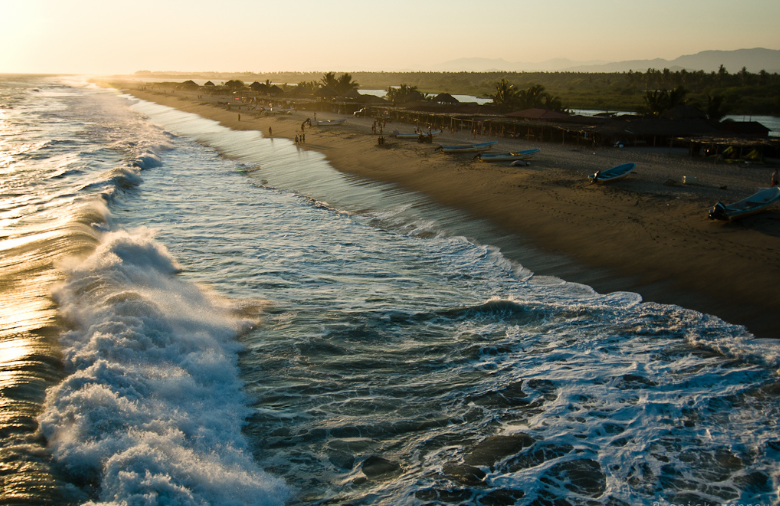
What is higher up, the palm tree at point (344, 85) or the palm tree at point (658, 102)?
the palm tree at point (344, 85)

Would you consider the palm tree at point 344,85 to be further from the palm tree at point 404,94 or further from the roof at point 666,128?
the roof at point 666,128

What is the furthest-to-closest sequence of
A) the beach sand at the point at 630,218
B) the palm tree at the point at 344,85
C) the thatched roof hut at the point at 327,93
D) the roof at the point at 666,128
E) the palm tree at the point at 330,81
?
the palm tree at the point at 330,81 → the palm tree at the point at 344,85 → the thatched roof hut at the point at 327,93 → the roof at the point at 666,128 → the beach sand at the point at 630,218

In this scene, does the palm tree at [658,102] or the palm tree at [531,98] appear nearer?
the palm tree at [658,102]

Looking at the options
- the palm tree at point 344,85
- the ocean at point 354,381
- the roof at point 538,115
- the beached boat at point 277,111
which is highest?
the palm tree at point 344,85

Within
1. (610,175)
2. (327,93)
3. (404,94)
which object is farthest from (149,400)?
(327,93)

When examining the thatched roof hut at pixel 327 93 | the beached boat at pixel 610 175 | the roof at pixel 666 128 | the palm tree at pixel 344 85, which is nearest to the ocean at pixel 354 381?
the beached boat at pixel 610 175

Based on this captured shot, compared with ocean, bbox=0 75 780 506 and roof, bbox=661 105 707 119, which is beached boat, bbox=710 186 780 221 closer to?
ocean, bbox=0 75 780 506

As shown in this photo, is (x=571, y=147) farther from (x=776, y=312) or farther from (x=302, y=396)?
(x=302, y=396)

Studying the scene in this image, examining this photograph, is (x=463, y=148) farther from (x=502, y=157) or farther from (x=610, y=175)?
(x=610, y=175)
